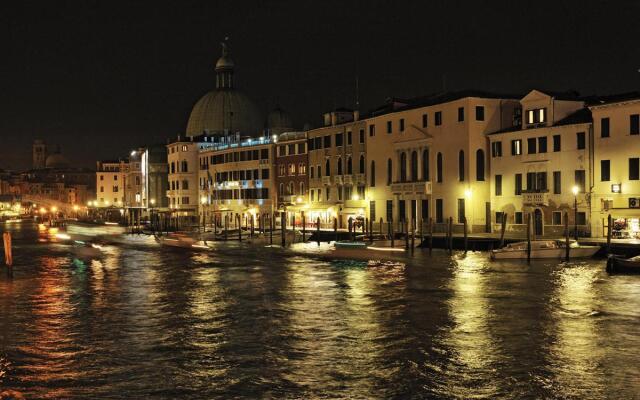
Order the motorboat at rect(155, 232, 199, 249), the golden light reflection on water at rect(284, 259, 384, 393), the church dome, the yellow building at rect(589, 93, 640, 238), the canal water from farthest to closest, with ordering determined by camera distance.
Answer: the church dome
the motorboat at rect(155, 232, 199, 249)
the yellow building at rect(589, 93, 640, 238)
the golden light reflection on water at rect(284, 259, 384, 393)
the canal water

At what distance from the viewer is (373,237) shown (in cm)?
5366

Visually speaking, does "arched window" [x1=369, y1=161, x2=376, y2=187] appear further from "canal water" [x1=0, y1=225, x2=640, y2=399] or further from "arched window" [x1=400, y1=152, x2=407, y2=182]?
"canal water" [x1=0, y1=225, x2=640, y2=399]

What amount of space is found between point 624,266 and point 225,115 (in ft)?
271

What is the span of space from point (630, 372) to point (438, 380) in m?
4.41

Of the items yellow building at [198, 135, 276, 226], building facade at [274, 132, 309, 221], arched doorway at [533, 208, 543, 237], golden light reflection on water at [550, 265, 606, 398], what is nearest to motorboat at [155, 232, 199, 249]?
yellow building at [198, 135, 276, 226]

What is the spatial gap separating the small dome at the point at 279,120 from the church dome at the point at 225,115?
5.35 metres

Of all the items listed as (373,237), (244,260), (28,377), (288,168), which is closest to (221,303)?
(28,377)

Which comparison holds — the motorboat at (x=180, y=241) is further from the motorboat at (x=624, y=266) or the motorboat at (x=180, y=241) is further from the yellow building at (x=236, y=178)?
the motorboat at (x=624, y=266)

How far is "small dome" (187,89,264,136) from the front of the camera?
112 metres

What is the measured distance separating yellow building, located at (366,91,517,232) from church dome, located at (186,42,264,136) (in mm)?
45944

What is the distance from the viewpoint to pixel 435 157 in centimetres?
5969

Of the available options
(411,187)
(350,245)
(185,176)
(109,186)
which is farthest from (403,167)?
(109,186)

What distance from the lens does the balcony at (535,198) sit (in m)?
50.5

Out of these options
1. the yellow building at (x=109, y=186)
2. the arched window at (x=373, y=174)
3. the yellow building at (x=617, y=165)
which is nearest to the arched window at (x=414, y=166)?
the arched window at (x=373, y=174)
